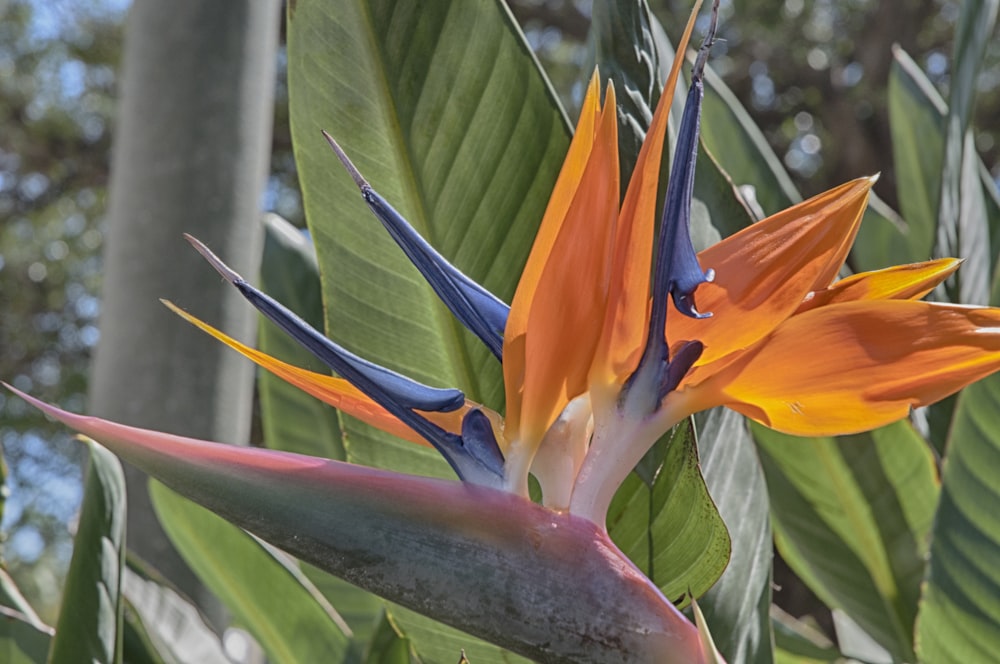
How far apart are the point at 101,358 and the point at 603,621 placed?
34.4 inches

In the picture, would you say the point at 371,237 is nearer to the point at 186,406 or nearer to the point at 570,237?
the point at 570,237

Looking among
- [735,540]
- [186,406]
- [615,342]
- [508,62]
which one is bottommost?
[186,406]

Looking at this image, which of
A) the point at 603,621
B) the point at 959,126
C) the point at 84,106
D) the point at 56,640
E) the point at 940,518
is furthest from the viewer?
the point at 84,106

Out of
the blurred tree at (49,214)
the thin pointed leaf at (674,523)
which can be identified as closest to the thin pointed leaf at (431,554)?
the thin pointed leaf at (674,523)

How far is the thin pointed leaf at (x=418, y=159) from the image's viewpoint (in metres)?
0.51

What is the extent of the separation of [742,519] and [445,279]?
24 cm

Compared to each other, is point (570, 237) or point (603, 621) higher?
point (570, 237)

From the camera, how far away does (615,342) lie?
36 centimetres

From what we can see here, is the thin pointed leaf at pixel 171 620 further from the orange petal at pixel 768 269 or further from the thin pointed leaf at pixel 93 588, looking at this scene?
the orange petal at pixel 768 269

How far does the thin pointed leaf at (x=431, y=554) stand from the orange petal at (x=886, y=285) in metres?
0.13

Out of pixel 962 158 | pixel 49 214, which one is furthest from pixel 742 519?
pixel 49 214

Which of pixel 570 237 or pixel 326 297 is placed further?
pixel 326 297

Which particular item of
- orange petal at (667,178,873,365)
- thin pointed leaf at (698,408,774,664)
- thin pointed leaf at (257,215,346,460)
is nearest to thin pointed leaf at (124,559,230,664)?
thin pointed leaf at (257,215,346,460)

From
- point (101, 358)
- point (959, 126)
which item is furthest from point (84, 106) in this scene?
point (959, 126)
